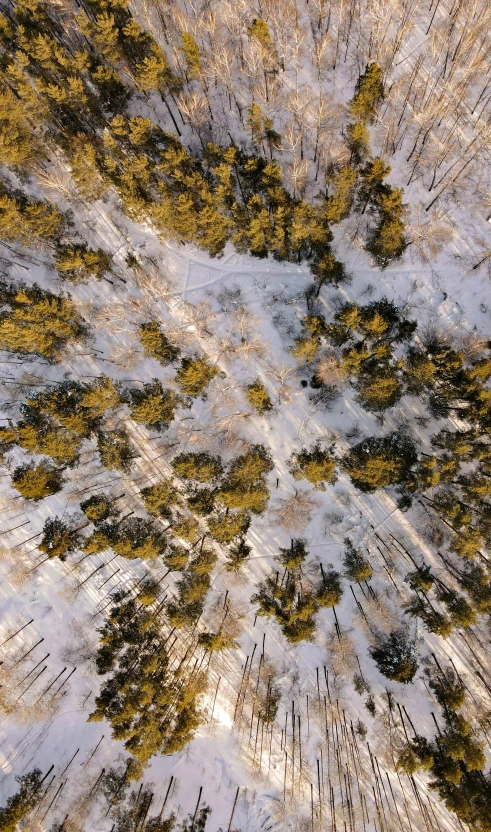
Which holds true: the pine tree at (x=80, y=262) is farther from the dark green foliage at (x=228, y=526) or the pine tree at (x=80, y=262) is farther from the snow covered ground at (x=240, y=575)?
the dark green foliage at (x=228, y=526)

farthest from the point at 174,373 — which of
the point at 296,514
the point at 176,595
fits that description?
the point at 176,595

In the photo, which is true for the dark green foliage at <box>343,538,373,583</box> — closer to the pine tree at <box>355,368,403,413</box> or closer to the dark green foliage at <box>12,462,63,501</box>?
the pine tree at <box>355,368,403,413</box>

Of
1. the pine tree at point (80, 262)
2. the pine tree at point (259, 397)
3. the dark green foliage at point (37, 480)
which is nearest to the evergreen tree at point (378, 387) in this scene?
the pine tree at point (259, 397)

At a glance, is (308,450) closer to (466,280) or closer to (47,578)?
(466,280)

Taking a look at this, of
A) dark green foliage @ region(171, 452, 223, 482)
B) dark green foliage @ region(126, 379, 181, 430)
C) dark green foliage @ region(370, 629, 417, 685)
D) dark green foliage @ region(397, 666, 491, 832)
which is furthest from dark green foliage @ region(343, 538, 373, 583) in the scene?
dark green foliage @ region(126, 379, 181, 430)

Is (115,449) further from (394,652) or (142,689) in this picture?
(394,652)

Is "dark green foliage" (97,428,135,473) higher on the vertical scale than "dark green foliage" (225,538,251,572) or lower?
higher
